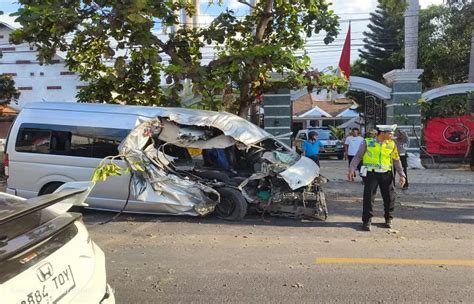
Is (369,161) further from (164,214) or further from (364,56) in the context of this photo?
(364,56)

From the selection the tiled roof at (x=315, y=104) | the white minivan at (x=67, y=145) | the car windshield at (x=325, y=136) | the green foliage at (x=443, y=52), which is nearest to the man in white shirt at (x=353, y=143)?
the white minivan at (x=67, y=145)

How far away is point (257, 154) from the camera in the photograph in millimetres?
9031

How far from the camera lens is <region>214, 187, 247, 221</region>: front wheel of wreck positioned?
8.34 meters

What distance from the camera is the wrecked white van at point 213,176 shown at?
320 inches

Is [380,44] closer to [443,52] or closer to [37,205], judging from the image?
[443,52]

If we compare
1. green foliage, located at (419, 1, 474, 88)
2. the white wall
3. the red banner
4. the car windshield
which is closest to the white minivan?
the red banner

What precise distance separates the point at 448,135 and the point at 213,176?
12.1 metres

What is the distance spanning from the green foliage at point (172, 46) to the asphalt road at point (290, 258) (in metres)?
3.04

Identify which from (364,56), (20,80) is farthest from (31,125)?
(364,56)

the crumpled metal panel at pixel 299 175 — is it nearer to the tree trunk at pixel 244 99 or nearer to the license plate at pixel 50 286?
the tree trunk at pixel 244 99

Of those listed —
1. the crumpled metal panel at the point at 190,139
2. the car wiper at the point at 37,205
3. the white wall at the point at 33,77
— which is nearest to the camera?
the car wiper at the point at 37,205

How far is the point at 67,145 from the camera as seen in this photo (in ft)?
28.4

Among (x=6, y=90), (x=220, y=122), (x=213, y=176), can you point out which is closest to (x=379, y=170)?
(x=220, y=122)

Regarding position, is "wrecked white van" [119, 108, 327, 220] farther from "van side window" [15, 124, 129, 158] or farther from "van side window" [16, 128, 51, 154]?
"van side window" [16, 128, 51, 154]
